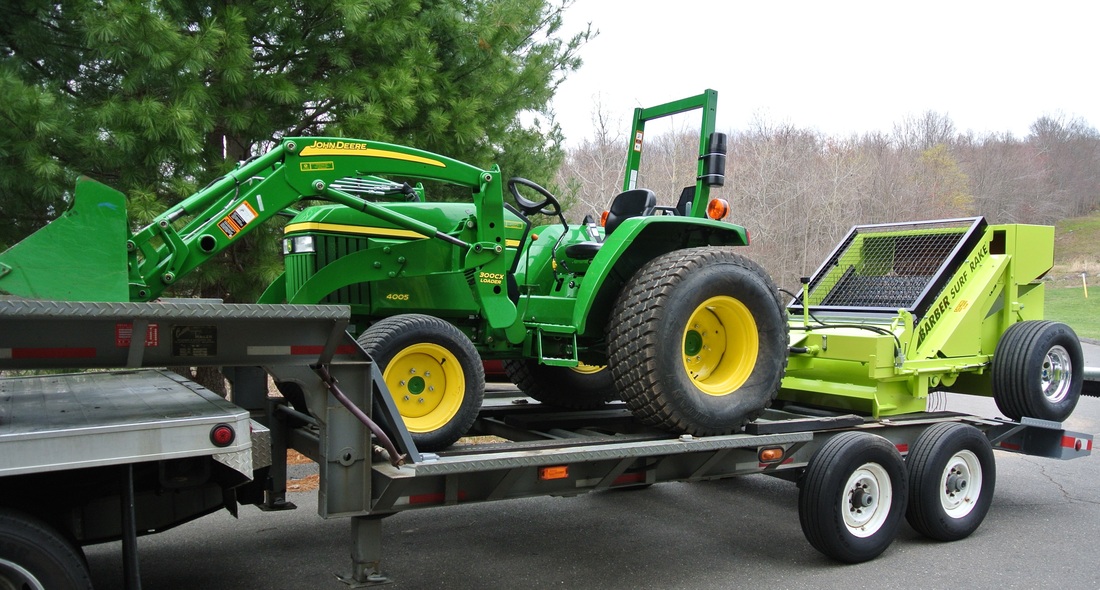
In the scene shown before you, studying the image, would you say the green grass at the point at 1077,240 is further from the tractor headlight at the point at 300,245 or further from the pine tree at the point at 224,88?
the tractor headlight at the point at 300,245

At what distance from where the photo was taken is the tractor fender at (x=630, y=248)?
180 inches

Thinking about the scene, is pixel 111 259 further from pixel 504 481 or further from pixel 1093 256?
pixel 1093 256

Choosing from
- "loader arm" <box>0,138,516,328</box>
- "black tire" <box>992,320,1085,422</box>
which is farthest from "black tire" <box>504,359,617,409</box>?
"black tire" <box>992,320,1085,422</box>

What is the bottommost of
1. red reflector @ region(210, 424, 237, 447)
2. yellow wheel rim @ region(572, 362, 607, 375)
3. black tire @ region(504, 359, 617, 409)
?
black tire @ region(504, 359, 617, 409)

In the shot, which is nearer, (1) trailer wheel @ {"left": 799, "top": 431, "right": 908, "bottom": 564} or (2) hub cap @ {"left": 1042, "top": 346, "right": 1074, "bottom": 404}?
(1) trailer wheel @ {"left": 799, "top": 431, "right": 908, "bottom": 564}

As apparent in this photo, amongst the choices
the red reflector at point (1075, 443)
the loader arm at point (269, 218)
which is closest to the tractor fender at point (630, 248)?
the loader arm at point (269, 218)

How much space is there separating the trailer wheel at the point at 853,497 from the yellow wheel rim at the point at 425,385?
7.07 feet

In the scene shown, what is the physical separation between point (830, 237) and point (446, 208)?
20795mm

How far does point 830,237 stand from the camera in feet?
78.5

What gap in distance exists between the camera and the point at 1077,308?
3425 cm

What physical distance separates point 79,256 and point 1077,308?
38.5m

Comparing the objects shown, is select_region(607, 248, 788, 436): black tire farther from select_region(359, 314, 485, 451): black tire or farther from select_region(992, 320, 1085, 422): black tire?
select_region(992, 320, 1085, 422): black tire

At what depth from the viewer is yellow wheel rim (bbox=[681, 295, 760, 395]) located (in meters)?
4.74

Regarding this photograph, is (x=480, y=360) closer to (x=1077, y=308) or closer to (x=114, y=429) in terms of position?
(x=114, y=429)
